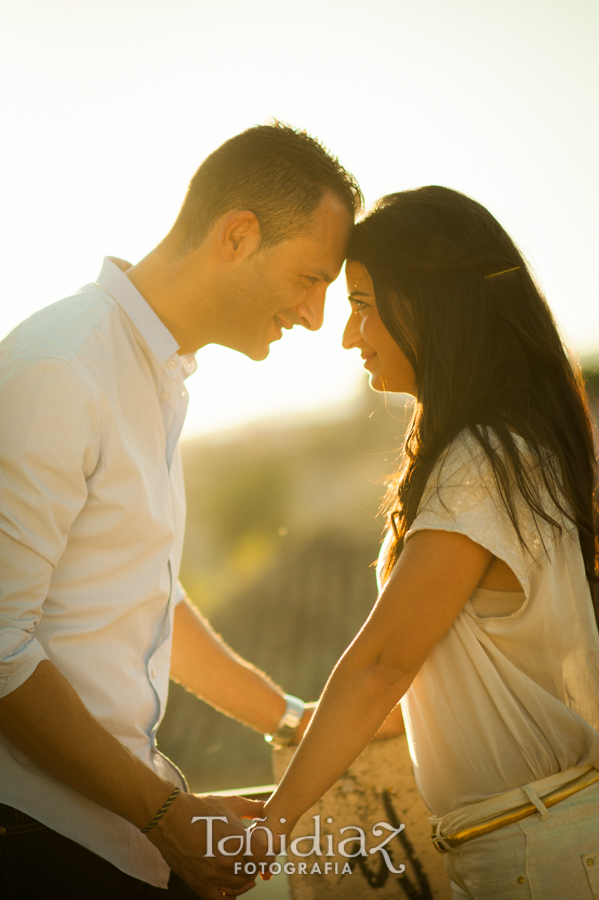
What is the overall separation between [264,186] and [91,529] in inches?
53.6

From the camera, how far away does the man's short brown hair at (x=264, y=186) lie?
2.36 m

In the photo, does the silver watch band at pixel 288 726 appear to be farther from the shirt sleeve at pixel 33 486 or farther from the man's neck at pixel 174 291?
the man's neck at pixel 174 291

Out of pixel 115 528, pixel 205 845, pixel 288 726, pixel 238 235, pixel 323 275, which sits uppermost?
pixel 238 235

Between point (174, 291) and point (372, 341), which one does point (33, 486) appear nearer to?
point (174, 291)

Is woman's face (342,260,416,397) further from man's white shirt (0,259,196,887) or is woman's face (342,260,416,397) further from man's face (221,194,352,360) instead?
man's white shirt (0,259,196,887)

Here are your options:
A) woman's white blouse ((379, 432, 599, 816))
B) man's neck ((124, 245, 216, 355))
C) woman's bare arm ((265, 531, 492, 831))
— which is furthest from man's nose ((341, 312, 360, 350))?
woman's bare arm ((265, 531, 492, 831))

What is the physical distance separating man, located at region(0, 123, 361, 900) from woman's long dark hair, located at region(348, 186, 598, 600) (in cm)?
42

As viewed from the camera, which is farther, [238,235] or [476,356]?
[238,235]

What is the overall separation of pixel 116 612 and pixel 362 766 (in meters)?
1.05

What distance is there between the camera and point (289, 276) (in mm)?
2459

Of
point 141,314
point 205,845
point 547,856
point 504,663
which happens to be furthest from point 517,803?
point 141,314

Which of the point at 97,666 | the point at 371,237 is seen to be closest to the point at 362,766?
the point at 97,666

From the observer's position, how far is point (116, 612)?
186 cm

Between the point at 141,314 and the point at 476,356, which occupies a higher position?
the point at 141,314
